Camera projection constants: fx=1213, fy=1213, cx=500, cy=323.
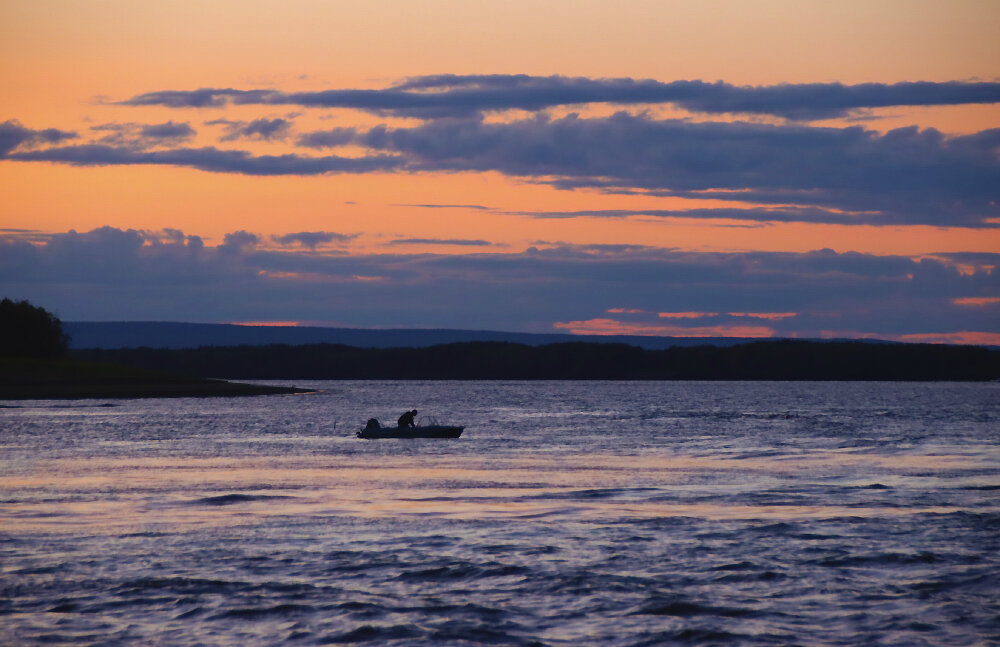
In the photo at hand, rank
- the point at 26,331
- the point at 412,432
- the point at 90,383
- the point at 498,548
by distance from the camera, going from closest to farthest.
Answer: the point at 498,548
the point at 412,432
the point at 90,383
the point at 26,331

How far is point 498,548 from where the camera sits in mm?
28203

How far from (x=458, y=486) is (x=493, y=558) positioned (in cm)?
1663

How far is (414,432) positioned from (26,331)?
118 metres

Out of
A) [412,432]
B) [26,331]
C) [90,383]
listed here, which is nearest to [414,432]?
[412,432]

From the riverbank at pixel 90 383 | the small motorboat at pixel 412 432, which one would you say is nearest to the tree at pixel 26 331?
the riverbank at pixel 90 383

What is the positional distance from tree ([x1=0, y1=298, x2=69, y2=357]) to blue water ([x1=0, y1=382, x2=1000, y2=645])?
121310 millimetres

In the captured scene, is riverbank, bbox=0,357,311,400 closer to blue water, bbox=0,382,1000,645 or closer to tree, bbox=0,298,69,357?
tree, bbox=0,298,69,357

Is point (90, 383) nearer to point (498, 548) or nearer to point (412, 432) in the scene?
point (412, 432)

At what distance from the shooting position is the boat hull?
73.8 meters

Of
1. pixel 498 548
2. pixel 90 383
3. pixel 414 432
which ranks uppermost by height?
pixel 90 383

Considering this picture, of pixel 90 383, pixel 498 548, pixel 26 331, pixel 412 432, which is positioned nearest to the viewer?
pixel 498 548

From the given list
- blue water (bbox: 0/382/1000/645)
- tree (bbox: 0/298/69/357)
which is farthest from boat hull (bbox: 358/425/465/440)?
tree (bbox: 0/298/69/357)

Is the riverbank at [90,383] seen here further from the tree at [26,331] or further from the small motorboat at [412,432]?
the small motorboat at [412,432]

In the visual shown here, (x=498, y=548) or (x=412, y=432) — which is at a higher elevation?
(x=498, y=548)
